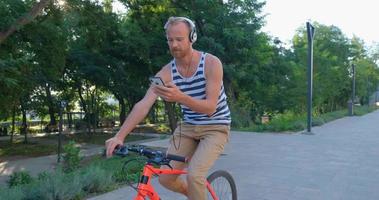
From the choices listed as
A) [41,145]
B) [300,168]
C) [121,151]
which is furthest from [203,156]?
[41,145]

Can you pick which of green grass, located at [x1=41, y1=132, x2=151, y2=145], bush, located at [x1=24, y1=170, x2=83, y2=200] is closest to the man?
bush, located at [x1=24, y1=170, x2=83, y2=200]

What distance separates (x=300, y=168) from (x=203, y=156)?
18.3ft

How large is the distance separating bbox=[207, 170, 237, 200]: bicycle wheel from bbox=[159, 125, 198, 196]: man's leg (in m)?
0.30

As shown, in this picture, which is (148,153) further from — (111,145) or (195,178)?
(195,178)

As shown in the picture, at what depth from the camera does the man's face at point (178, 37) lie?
10.8 feet

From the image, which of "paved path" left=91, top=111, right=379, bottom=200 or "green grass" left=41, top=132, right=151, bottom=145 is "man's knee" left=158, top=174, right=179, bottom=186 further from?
"green grass" left=41, top=132, right=151, bottom=145

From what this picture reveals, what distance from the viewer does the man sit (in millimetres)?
3277

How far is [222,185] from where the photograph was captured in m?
4.55

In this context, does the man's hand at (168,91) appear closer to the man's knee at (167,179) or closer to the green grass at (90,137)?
the man's knee at (167,179)

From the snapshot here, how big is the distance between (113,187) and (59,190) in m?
1.20

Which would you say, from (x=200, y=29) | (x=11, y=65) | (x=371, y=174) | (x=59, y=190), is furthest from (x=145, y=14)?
(x=59, y=190)

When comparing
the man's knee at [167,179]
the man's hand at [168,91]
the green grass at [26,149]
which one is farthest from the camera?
the green grass at [26,149]

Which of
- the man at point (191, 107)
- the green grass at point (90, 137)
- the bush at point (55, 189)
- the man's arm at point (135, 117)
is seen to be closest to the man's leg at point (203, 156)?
the man at point (191, 107)

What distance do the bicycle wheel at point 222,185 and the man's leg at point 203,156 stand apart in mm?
445
